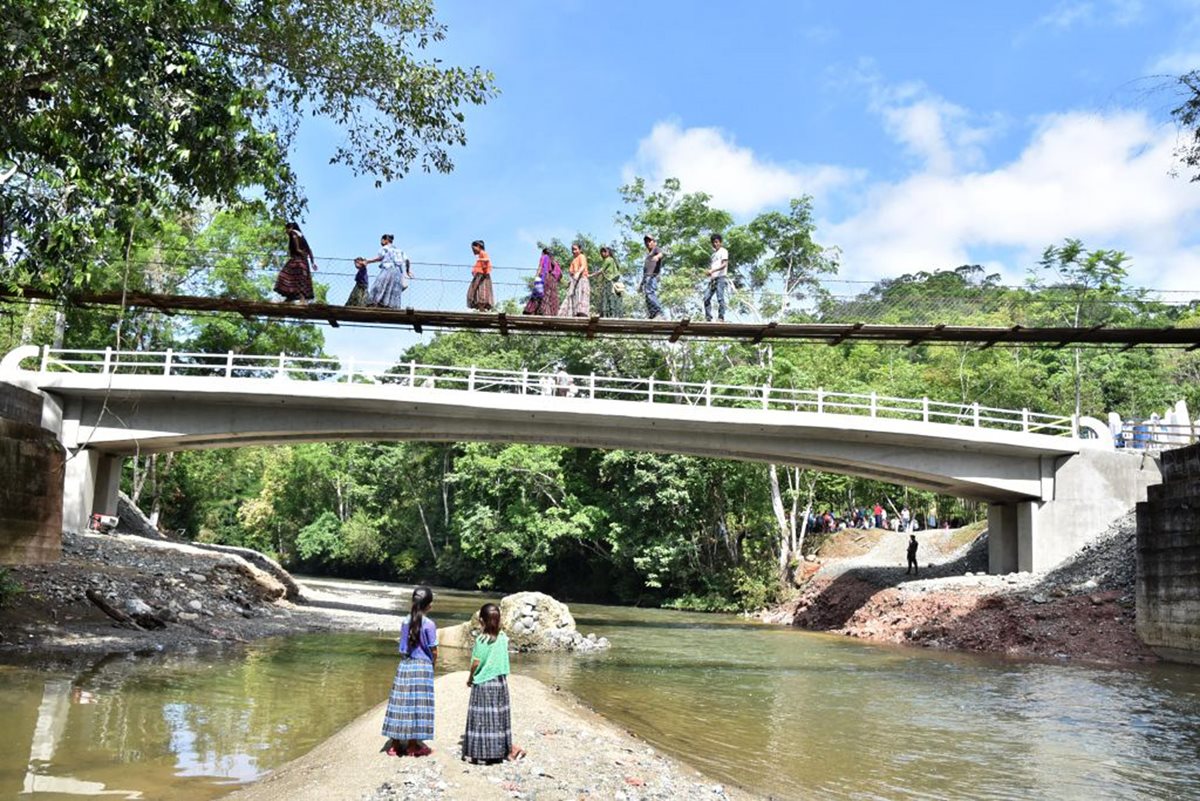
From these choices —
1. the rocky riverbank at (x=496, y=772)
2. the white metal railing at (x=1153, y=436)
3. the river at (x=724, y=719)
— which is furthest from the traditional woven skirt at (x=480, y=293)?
the white metal railing at (x=1153, y=436)

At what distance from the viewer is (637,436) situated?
29.0 m

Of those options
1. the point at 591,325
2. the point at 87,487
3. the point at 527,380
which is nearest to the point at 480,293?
the point at 591,325

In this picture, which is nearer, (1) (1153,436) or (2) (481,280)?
(2) (481,280)

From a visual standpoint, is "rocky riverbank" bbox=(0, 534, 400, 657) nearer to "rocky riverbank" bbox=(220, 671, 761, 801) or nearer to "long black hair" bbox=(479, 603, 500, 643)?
"rocky riverbank" bbox=(220, 671, 761, 801)

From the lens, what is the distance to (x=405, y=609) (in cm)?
3109

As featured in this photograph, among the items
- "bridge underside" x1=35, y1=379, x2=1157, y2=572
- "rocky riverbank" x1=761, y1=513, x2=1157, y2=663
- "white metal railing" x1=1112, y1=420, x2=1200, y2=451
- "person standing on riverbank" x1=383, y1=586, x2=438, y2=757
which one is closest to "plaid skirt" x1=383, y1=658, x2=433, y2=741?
"person standing on riverbank" x1=383, y1=586, x2=438, y2=757

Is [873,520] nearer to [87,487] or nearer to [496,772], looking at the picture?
[87,487]

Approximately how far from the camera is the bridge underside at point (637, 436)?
2712 cm

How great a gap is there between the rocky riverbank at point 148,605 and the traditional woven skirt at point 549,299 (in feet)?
27.2

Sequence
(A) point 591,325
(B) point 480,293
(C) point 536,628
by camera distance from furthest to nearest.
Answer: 1. (C) point 536,628
2. (B) point 480,293
3. (A) point 591,325

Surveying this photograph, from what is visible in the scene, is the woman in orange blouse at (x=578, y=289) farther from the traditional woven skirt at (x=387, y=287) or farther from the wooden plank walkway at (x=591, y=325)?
the traditional woven skirt at (x=387, y=287)

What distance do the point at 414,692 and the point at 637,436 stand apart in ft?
71.5

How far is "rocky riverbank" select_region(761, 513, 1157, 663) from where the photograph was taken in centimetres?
2253

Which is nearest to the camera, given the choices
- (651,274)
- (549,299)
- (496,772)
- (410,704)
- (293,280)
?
(496,772)
